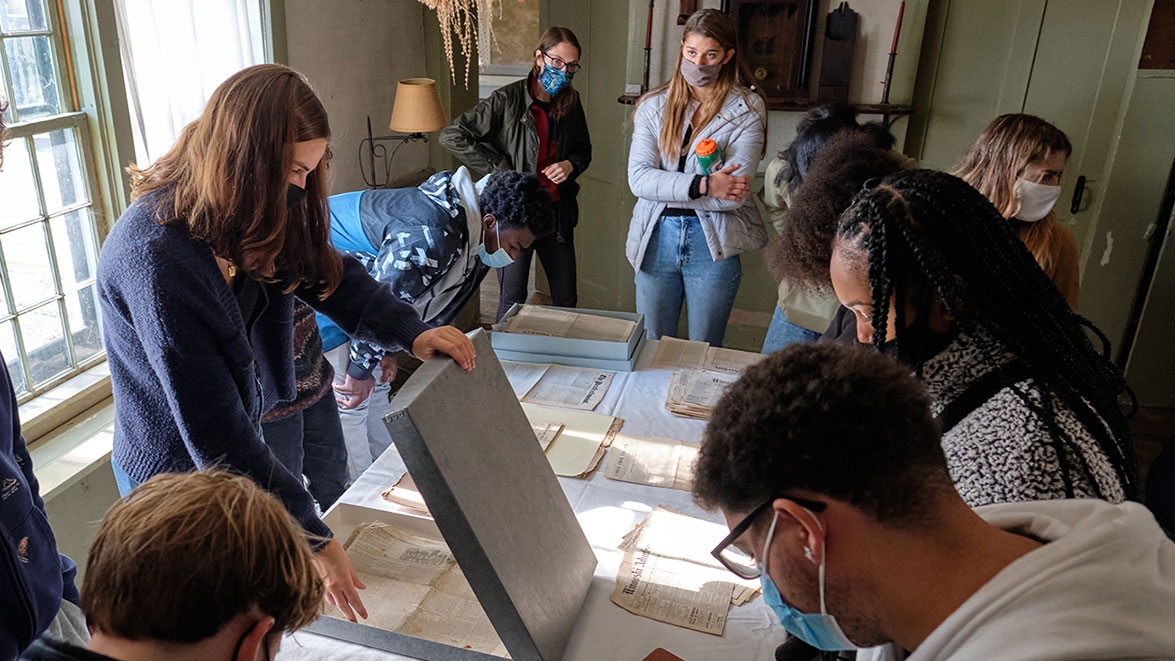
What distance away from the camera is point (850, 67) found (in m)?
3.57

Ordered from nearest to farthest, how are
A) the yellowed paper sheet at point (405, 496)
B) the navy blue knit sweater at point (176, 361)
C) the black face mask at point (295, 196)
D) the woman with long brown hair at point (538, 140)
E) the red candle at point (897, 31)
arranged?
1. the navy blue knit sweater at point (176, 361)
2. the black face mask at point (295, 196)
3. the yellowed paper sheet at point (405, 496)
4. the woman with long brown hair at point (538, 140)
5. the red candle at point (897, 31)

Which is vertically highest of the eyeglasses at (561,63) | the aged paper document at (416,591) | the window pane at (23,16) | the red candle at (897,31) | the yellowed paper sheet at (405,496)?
the red candle at (897,31)

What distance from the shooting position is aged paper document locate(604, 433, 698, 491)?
165 centimetres

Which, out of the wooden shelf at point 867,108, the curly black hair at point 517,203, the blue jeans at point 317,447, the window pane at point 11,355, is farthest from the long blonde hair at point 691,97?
the window pane at point 11,355

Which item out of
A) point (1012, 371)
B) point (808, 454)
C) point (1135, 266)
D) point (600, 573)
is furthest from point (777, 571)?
point (1135, 266)

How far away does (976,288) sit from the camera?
1.12 meters

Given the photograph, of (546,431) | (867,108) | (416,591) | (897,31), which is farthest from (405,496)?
(897,31)

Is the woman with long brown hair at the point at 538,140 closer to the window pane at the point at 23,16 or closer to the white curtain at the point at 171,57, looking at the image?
the white curtain at the point at 171,57

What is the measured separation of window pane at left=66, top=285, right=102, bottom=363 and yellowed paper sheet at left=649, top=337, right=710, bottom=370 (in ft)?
5.34

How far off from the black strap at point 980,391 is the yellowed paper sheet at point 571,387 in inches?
38.5

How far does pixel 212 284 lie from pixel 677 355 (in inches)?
53.6

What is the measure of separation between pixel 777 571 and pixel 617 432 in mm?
1011

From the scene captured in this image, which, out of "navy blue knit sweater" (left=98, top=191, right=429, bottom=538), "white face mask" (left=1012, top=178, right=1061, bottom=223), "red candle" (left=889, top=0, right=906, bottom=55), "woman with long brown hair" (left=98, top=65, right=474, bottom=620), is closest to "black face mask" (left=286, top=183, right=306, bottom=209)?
"woman with long brown hair" (left=98, top=65, right=474, bottom=620)

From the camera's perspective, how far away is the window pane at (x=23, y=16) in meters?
1.93
